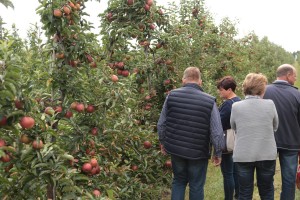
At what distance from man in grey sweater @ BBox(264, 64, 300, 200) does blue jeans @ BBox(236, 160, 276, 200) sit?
45 cm

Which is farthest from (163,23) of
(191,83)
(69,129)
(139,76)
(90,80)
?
(69,129)

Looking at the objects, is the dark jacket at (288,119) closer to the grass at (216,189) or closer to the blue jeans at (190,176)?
the blue jeans at (190,176)

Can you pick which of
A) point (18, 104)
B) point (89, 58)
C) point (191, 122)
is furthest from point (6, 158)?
point (191, 122)

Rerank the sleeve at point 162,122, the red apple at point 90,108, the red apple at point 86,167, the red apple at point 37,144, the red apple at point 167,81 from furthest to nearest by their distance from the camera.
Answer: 1. the red apple at point 167,81
2. the sleeve at point 162,122
3. the red apple at point 90,108
4. the red apple at point 86,167
5. the red apple at point 37,144

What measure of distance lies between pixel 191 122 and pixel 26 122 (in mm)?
2100

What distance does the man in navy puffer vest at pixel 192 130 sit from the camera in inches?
156

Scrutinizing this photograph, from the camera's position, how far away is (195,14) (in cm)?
936

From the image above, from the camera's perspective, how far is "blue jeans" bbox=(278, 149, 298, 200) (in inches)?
167

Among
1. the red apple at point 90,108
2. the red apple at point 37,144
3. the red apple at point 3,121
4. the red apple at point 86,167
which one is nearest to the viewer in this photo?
the red apple at point 3,121

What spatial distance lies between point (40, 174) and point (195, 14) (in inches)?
301

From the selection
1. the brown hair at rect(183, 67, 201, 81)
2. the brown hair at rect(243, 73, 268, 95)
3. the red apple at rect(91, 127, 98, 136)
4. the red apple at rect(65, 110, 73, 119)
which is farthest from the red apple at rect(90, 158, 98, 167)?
the brown hair at rect(243, 73, 268, 95)

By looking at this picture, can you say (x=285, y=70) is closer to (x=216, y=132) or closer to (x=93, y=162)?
(x=216, y=132)

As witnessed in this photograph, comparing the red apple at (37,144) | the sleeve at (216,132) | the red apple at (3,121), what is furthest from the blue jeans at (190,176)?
the red apple at (3,121)

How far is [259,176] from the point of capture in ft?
12.7
